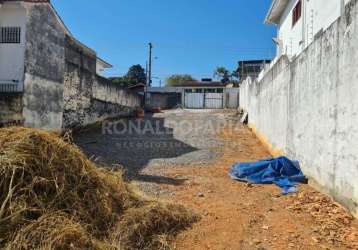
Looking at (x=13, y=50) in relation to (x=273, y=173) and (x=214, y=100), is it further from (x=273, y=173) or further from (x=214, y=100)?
(x=214, y=100)

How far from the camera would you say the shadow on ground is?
8.02 m

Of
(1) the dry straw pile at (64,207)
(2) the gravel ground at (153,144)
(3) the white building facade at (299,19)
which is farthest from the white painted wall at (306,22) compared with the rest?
(1) the dry straw pile at (64,207)

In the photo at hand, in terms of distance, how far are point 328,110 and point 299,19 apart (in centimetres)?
888

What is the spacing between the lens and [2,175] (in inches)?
129

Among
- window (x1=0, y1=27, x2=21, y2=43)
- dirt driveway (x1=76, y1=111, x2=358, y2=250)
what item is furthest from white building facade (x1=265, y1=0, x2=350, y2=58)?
window (x1=0, y1=27, x2=21, y2=43)

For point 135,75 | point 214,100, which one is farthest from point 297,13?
point 135,75

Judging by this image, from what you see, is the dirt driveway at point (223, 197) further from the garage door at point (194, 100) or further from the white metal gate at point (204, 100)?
the garage door at point (194, 100)

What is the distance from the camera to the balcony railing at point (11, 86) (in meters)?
8.99

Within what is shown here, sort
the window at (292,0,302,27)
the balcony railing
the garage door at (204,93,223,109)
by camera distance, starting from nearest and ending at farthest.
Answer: the balcony railing < the window at (292,0,302,27) < the garage door at (204,93,223,109)

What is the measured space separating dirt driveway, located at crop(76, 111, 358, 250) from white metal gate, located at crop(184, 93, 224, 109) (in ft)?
48.4

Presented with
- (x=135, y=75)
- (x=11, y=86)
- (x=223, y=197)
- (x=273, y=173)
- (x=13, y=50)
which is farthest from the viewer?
(x=135, y=75)

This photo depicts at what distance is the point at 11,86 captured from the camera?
9.16 m

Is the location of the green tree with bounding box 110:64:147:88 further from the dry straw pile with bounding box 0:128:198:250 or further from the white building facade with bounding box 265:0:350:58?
the dry straw pile with bounding box 0:128:198:250

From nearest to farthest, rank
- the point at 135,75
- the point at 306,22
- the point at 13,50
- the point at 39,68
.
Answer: the point at 13,50
the point at 39,68
the point at 306,22
the point at 135,75
